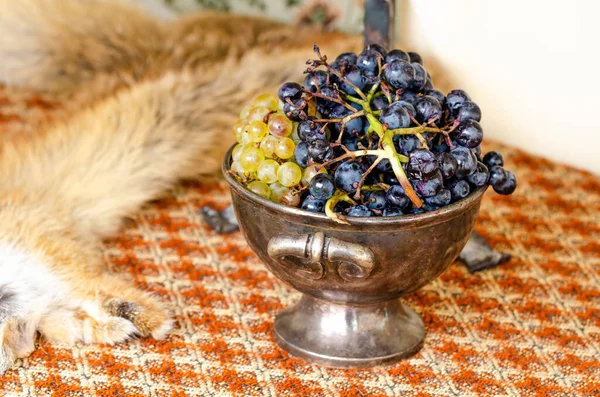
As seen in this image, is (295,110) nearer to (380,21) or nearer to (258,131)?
(258,131)

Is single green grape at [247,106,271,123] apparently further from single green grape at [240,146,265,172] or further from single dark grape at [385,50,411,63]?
single dark grape at [385,50,411,63]

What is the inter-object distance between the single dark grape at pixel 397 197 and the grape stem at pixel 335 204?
0.04m

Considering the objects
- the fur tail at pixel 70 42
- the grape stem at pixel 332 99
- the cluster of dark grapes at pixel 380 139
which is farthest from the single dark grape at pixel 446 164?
the fur tail at pixel 70 42

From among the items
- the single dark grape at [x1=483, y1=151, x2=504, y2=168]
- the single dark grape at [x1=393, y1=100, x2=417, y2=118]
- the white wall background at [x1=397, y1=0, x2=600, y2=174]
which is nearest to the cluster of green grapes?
the single dark grape at [x1=393, y1=100, x2=417, y2=118]

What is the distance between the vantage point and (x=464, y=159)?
798 mm

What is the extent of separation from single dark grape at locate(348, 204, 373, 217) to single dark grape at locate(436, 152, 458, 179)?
0.28 feet

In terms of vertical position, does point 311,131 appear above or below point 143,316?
above

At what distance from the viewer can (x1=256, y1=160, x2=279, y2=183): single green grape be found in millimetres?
828

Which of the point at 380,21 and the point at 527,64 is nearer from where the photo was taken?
the point at 380,21

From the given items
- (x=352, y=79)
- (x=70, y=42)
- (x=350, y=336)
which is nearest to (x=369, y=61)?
(x=352, y=79)

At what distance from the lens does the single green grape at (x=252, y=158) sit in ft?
2.76

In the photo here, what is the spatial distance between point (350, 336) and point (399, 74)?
329mm

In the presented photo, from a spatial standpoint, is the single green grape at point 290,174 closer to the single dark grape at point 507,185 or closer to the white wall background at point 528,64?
the single dark grape at point 507,185

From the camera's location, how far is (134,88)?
1.43 m
